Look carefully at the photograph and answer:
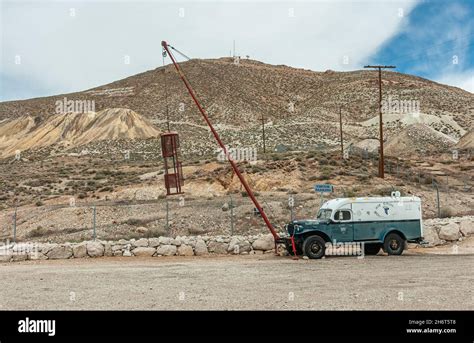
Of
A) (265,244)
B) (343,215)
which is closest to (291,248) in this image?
(343,215)

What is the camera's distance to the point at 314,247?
58.7 ft

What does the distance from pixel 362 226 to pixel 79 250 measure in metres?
11.4

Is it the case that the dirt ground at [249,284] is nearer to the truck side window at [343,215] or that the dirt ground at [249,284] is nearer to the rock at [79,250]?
the truck side window at [343,215]

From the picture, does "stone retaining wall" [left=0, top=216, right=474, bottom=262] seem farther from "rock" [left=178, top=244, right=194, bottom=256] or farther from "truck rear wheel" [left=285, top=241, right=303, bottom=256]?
"truck rear wheel" [left=285, top=241, right=303, bottom=256]

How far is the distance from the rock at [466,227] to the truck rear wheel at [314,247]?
8.48m

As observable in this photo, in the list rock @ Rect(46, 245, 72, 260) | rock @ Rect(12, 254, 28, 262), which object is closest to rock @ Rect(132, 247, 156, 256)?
rock @ Rect(46, 245, 72, 260)

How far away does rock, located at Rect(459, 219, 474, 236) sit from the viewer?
2266cm

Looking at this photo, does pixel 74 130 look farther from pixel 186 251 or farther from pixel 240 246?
pixel 240 246

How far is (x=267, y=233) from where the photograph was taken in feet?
72.6

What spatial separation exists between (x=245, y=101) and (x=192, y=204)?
9194 cm

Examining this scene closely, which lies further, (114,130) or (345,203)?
(114,130)

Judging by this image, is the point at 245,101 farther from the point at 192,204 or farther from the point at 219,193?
the point at 192,204
